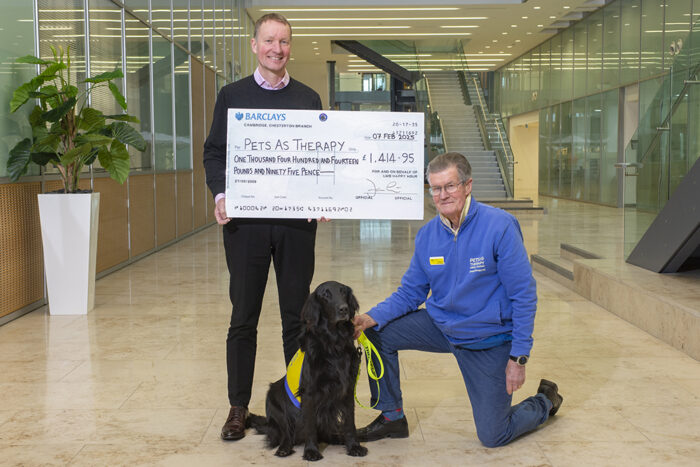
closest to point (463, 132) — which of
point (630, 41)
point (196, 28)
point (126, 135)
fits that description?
point (630, 41)

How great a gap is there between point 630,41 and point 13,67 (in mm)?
14044

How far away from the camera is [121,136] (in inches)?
231

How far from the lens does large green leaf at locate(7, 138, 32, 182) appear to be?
5.29m

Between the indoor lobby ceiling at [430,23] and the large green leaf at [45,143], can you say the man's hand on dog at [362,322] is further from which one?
the indoor lobby ceiling at [430,23]

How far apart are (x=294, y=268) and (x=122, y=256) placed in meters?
5.45

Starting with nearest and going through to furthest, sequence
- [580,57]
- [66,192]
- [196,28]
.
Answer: [66,192] < [196,28] < [580,57]

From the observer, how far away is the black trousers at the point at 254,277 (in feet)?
10.0

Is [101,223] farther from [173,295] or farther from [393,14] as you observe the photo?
[393,14]

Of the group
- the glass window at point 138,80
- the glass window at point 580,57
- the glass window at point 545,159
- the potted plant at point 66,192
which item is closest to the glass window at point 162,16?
the glass window at point 138,80

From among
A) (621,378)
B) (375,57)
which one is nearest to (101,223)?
(621,378)

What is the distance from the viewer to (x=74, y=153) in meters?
5.39

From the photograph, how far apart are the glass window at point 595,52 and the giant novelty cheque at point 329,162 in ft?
53.6

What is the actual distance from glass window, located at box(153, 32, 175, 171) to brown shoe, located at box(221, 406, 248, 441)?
6952mm

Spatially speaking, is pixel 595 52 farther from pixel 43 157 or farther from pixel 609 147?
pixel 43 157
